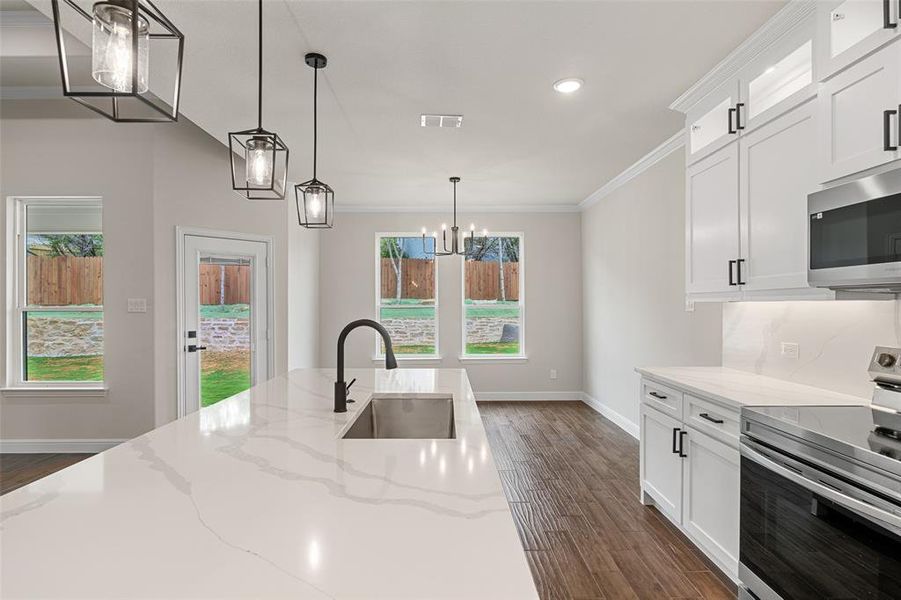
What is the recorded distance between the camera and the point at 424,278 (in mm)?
6445

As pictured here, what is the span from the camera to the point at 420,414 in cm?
213

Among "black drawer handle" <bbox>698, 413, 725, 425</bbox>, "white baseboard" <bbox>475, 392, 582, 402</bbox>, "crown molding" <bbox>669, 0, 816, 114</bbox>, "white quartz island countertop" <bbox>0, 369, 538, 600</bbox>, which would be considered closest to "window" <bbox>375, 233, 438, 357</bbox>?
"white baseboard" <bbox>475, 392, 582, 402</bbox>

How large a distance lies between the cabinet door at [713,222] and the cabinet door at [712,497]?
84cm

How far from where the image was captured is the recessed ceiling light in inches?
105

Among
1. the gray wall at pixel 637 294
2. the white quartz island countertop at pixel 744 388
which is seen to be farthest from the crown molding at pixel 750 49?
the white quartz island countertop at pixel 744 388

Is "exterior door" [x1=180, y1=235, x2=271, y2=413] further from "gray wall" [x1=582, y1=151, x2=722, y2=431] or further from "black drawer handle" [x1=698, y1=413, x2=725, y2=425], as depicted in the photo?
"black drawer handle" [x1=698, y1=413, x2=725, y2=425]

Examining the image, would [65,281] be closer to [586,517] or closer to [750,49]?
[586,517]

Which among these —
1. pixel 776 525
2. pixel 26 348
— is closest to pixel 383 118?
pixel 776 525

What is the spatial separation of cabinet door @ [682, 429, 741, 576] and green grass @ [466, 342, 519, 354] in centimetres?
395

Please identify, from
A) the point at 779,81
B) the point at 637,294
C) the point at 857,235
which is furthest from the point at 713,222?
the point at 637,294

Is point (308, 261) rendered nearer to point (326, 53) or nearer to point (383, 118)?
point (383, 118)

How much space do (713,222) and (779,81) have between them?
742 mm

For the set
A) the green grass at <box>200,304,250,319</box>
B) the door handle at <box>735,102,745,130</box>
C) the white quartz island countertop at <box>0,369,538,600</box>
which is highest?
the door handle at <box>735,102,745,130</box>

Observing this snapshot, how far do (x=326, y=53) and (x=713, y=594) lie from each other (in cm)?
323
